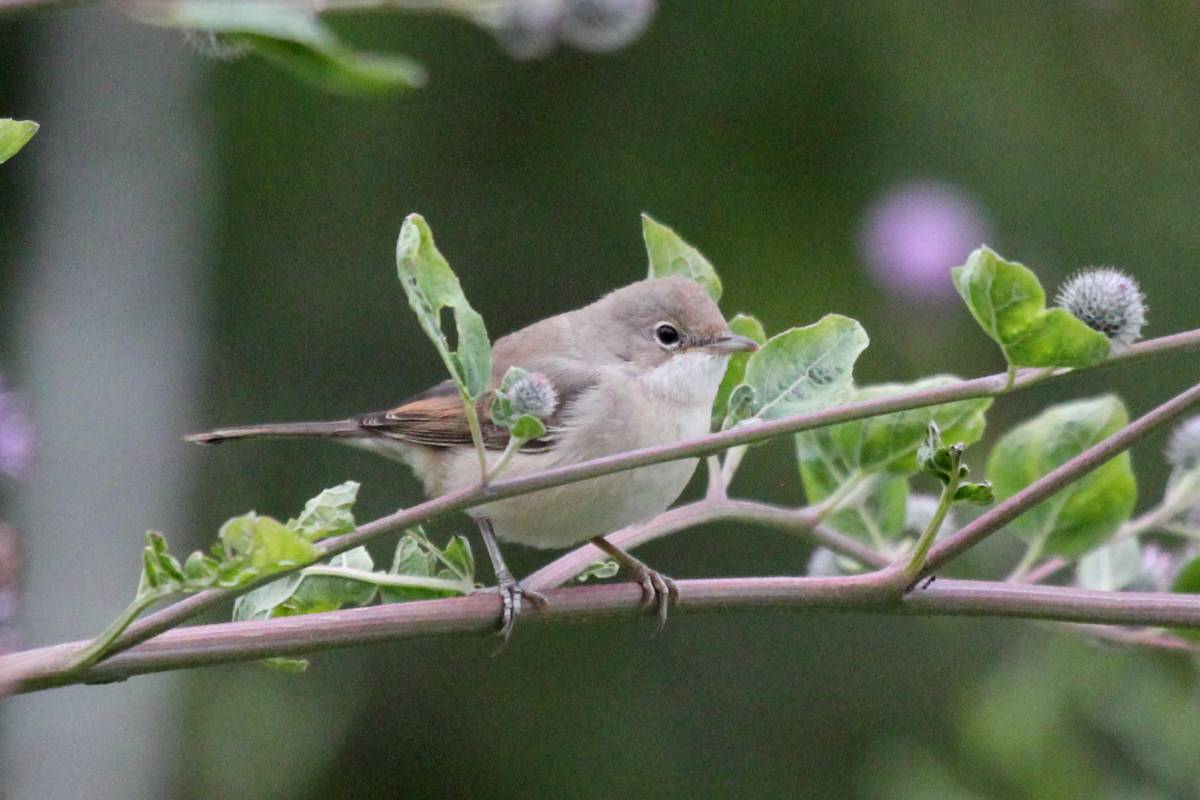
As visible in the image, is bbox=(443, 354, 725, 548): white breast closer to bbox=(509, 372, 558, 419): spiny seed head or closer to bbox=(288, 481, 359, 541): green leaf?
bbox=(509, 372, 558, 419): spiny seed head

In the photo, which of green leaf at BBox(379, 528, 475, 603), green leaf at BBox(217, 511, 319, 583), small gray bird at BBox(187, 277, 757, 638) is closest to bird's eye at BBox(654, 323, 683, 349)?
small gray bird at BBox(187, 277, 757, 638)

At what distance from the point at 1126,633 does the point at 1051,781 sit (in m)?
1.13

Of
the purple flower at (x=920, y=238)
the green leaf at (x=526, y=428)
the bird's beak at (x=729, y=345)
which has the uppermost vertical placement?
the purple flower at (x=920, y=238)

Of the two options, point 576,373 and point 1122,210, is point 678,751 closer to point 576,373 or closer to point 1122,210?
point 1122,210

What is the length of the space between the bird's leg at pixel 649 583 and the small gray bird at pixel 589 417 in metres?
0.13

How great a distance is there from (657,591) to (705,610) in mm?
531

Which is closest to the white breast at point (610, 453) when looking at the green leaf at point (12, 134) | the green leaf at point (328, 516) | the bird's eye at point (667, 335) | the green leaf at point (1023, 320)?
the bird's eye at point (667, 335)

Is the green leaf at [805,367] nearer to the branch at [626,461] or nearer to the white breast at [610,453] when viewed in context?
the branch at [626,461]

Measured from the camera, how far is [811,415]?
1635 mm

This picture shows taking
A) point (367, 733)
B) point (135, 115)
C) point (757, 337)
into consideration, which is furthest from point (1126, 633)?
point (135, 115)

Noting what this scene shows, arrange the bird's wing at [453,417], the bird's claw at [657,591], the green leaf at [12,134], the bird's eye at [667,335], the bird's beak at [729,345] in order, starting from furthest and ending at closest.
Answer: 1. the bird's eye at [667,335]
2. the bird's wing at [453,417]
3. the bird's beak at [729,345]
4. the bird's claw at [657,591]
5. the green leaf at [12,134]

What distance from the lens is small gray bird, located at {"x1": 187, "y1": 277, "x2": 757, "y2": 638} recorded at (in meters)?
2.99

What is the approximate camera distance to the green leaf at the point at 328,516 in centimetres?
167

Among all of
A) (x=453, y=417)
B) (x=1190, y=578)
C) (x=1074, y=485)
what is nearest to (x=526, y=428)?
(x=1074, y=485)
